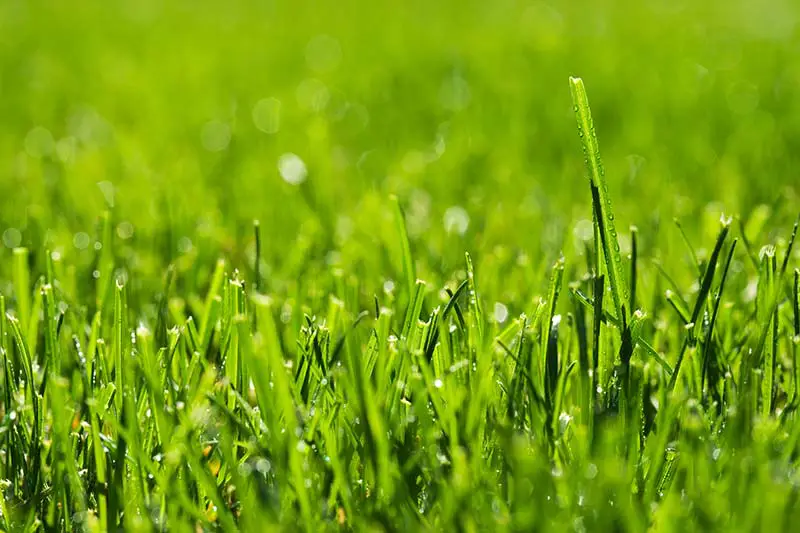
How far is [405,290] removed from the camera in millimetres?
1482

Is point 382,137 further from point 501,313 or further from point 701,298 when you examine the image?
point 701,298

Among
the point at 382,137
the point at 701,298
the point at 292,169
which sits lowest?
the point at 701,298

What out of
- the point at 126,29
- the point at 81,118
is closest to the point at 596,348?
the point at 81,118

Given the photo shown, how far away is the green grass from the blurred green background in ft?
0.05

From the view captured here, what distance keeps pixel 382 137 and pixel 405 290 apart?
169 centimetres

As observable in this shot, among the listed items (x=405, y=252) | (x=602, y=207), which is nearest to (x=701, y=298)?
(x=602, y=207)

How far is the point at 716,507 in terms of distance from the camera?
944 millimetres

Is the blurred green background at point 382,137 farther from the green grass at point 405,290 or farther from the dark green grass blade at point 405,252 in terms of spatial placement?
the dark green grass blade at point 405,252

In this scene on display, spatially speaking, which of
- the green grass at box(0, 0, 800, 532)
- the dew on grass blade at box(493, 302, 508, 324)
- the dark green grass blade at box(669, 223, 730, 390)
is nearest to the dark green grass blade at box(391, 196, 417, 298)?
the green grass at box(0, 0, 800, 532)

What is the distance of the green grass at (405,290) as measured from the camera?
1039mm

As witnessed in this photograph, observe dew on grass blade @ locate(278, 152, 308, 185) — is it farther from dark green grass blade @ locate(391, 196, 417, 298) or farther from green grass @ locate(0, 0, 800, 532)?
dark green grass blade @ locate(391, 196, 417, 298)

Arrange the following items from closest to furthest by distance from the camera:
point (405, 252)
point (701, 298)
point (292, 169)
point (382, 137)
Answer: point (701, 298), point (405, 252), point (292, 169), point (382, 137)

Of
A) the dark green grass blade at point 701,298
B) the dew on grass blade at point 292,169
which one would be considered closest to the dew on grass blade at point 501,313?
the dark green grass blade at point 701,298

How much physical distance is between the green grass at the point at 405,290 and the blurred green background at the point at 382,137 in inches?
0.6
